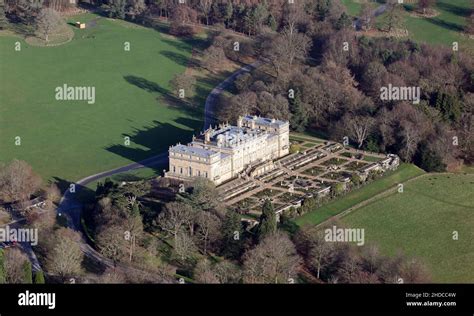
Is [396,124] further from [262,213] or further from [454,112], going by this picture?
[262,213]

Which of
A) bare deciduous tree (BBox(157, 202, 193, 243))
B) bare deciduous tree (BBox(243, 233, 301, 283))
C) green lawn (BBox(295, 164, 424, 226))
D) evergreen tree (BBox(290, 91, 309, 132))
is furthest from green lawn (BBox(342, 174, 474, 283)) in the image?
evergreen tree (BBox(290, 91, 309, 132))

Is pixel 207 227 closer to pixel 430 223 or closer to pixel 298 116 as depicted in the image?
pixel 430 223

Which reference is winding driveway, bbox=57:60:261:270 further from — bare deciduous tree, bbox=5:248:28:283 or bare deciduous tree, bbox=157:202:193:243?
bare deciduous tree, bbox=5:248:28:283

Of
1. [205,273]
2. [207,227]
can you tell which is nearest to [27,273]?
[205,273]

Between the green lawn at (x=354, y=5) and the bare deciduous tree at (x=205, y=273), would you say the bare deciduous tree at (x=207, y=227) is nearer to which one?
the bare deciduous tree at (x=205, y=273)

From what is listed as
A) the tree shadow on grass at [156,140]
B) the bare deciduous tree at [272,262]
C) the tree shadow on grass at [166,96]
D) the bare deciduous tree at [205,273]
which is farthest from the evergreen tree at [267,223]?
the tree shadow on grass at [166,96]

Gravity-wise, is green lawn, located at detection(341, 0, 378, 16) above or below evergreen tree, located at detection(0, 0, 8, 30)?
above
